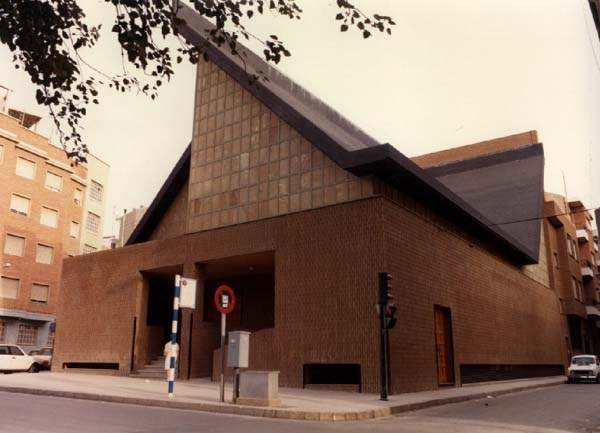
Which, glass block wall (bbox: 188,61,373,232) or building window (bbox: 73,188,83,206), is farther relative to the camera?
building window (bbox: 73,188,83,206)

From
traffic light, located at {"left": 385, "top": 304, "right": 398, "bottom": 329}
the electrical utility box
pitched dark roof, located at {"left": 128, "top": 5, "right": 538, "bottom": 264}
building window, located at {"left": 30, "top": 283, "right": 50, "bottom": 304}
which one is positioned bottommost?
the electrical utility box

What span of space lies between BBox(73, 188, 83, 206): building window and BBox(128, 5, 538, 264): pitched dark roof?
76.3 ft

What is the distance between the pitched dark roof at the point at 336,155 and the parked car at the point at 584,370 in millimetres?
6235

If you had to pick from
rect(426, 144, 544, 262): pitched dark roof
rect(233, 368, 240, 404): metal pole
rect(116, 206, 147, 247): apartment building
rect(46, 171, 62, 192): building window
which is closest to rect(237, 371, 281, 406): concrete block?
rect(233, 368, 240, 404): metal pole

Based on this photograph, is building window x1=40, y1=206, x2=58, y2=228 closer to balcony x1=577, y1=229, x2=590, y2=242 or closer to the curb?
the curb

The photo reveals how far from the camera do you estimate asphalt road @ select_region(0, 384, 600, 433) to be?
857cm

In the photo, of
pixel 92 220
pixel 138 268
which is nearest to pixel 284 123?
pixel 138 268

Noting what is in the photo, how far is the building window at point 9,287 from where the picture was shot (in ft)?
129

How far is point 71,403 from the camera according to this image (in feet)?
41.2

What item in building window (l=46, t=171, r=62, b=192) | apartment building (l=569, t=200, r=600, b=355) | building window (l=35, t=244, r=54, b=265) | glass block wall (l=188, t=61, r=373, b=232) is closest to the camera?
glass block wall (l=188, t=61, r=373, b=232)

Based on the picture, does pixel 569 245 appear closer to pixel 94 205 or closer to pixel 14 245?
pixel 94 205

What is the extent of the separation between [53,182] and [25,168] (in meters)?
3.14

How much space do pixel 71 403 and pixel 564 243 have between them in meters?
41.5

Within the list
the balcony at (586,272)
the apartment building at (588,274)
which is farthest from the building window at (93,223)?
the balcony at (586,272)
